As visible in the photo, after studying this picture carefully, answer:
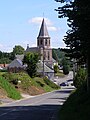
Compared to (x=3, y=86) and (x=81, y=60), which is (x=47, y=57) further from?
(x=81, y=60)

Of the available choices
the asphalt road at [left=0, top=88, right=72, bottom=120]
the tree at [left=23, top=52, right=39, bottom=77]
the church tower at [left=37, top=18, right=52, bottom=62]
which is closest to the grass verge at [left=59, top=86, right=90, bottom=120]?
the asphalt road at [left=0, top=88, right=72, bottom=120]

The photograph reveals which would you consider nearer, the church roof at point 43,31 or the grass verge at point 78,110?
the grass verge at point 78,110

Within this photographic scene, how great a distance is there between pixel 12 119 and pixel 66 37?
667 centimetres

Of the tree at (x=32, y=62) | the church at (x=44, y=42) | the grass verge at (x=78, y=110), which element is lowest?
the grass verge at (x=78, y=110)

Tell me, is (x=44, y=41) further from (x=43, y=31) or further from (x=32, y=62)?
(x=32, y=62)

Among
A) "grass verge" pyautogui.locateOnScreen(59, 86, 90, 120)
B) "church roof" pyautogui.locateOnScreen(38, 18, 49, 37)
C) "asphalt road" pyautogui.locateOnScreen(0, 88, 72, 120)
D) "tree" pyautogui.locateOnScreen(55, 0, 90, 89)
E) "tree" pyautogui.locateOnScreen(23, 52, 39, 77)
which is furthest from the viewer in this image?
"church roof" pyautogui.locateOnScreen(38, 18, 49, 37)

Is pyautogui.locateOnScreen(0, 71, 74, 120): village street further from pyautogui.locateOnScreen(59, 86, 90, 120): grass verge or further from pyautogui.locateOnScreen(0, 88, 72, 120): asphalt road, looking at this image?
pyautogui.locateOnScreen(59, 86, 90, 120): grass verge

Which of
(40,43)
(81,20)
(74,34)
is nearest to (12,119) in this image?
(74,34)

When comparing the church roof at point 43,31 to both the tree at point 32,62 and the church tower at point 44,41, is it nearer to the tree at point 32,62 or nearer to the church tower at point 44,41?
the church tower at point 44,41

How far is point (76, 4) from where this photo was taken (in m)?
17.5

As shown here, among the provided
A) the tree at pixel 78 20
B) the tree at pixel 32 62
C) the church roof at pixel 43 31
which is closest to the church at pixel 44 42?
the church roof at pixel 43 31

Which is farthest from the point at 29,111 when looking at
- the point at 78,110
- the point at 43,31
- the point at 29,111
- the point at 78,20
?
the point at 43,31

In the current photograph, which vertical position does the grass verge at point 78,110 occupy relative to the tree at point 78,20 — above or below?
below

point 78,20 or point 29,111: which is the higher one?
point 78,20
